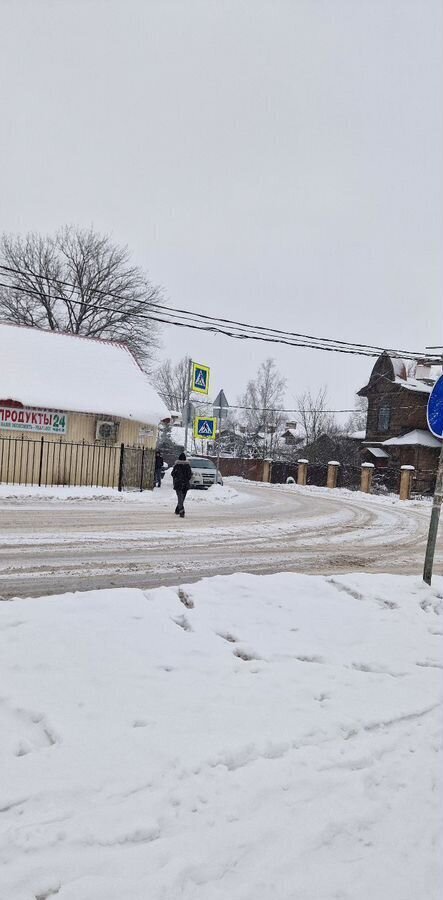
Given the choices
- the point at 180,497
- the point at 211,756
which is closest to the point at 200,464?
the point at 180,497

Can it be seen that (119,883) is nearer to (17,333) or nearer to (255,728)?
(255,728)

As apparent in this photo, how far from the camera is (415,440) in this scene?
38.9 meters

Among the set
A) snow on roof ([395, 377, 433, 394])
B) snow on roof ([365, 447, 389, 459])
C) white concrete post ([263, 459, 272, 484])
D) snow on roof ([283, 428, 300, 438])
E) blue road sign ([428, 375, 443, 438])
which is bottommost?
white concrete post ([263, 459, 272, 484])

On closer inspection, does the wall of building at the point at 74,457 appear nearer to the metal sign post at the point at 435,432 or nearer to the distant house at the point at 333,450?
the metal sign post at the point at 435,432

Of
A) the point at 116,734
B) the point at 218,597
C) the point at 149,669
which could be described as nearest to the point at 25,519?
the point at 218,597

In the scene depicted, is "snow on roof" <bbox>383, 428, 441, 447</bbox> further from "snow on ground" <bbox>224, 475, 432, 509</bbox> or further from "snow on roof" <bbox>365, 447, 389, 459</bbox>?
"snow on ground" <bbox>224, 475, 432, 509</bbox>

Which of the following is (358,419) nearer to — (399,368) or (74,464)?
(399,368)

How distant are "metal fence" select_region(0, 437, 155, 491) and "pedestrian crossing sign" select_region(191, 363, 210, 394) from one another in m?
3.17

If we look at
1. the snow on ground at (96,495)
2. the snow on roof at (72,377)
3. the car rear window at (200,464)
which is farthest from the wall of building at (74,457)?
the car rear window at (200,464)

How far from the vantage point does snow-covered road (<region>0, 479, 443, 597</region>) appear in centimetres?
747

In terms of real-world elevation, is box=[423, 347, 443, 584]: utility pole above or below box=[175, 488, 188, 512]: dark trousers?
above

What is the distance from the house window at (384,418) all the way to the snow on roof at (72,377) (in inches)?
899

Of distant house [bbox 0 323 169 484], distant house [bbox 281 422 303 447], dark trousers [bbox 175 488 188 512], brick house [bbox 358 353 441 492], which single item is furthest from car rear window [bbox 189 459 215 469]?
distant house [bbox 281 422 303 447]

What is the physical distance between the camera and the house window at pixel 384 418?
43.0 meters
